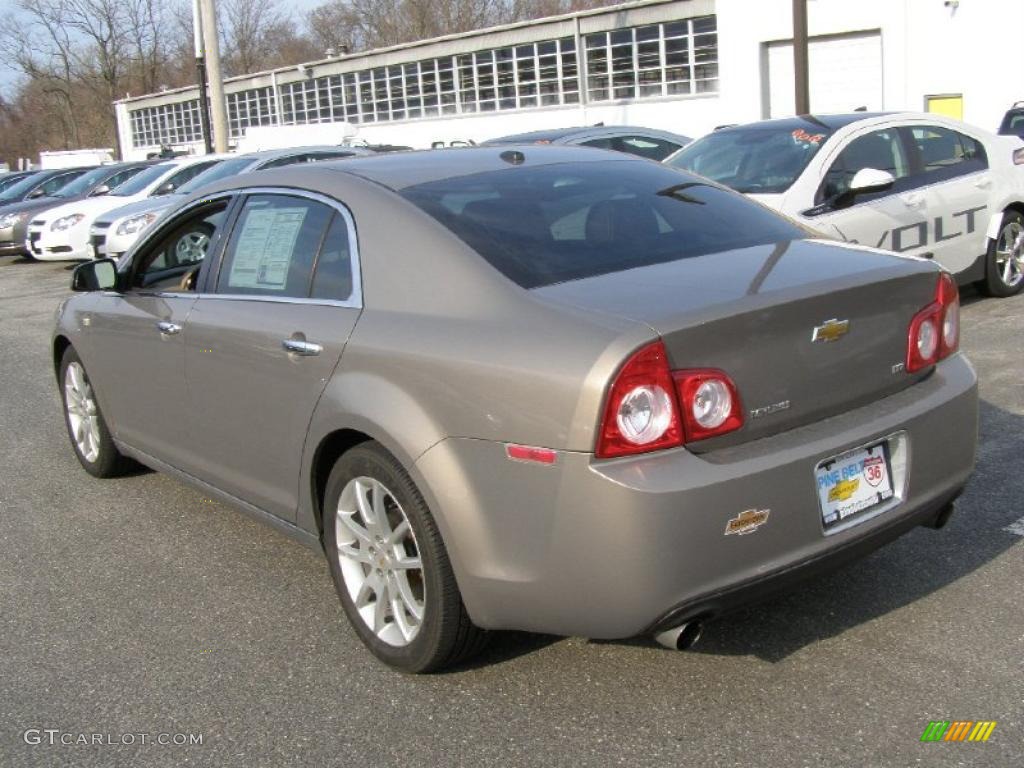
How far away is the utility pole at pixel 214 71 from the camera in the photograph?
25875 millimetres

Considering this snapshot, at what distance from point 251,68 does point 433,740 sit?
79.8m

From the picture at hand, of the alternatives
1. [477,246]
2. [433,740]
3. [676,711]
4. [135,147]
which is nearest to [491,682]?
[433,740]

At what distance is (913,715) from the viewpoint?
314 cm

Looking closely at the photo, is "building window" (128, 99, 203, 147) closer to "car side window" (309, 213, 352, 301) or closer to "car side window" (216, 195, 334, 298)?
"car side window" (216, 195, 334, 298)

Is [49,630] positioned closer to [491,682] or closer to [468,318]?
[491,682]

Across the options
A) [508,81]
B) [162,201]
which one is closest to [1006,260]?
[162,201]

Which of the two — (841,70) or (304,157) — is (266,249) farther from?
(841,70)

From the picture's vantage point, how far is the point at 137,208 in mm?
15719

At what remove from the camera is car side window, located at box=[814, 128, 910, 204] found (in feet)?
26.1

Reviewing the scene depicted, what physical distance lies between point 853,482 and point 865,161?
214 inches

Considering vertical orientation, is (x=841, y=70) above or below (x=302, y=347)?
above

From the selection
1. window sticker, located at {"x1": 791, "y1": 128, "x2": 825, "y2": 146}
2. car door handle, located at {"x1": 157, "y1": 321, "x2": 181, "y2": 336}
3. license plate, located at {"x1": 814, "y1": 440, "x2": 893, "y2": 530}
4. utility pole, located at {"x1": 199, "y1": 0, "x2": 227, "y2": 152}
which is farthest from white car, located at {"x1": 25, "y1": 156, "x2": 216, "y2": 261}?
license plate, located at {"x1": 814, "y1": 440, "x2": 893, "y2": 530}

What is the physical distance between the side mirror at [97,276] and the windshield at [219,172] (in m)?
9.74

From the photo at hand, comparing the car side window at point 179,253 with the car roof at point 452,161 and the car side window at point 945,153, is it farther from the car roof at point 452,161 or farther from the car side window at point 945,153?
the car side window at point 945,153
